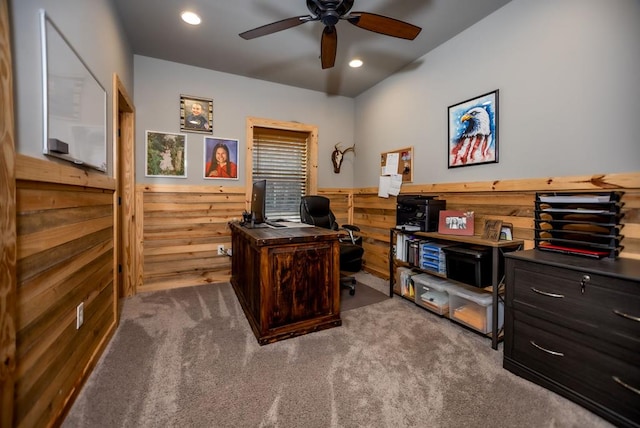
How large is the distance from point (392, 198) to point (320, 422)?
2802 mm

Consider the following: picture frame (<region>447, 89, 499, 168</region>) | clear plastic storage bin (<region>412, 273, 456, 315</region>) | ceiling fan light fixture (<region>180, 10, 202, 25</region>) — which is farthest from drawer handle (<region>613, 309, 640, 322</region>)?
ceiling fan light fixture (<region>180, 10, 202, 25</region>)

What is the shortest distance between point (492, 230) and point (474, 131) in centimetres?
97

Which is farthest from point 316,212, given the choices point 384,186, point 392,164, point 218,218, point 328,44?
point 328,44

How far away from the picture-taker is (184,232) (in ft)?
11.4

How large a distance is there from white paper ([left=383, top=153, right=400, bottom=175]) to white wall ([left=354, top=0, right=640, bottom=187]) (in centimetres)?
37

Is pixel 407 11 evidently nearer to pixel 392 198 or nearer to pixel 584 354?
pixel 392 198

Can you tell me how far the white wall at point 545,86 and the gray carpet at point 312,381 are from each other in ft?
5.00

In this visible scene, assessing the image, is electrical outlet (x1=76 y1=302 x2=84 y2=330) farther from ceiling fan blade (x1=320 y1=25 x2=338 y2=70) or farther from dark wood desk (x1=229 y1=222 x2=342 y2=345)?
ceiling fan blade (x1=320 y1=25 x2=338 y2=70)

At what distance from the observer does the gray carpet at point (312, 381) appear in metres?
1.41

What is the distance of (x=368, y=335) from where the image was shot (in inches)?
88.9

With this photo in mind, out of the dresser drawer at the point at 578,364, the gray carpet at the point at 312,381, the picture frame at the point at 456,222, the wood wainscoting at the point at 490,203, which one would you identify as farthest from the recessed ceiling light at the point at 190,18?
the dresser drawer at the point at 578,364

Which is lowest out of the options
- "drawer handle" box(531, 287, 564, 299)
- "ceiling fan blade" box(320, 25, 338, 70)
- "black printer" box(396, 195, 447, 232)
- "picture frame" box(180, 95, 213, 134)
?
"drawer handle" box(531, 287, 564, 299)

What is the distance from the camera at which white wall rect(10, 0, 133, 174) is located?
1084mm

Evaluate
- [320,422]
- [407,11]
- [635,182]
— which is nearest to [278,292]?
[320,422]
